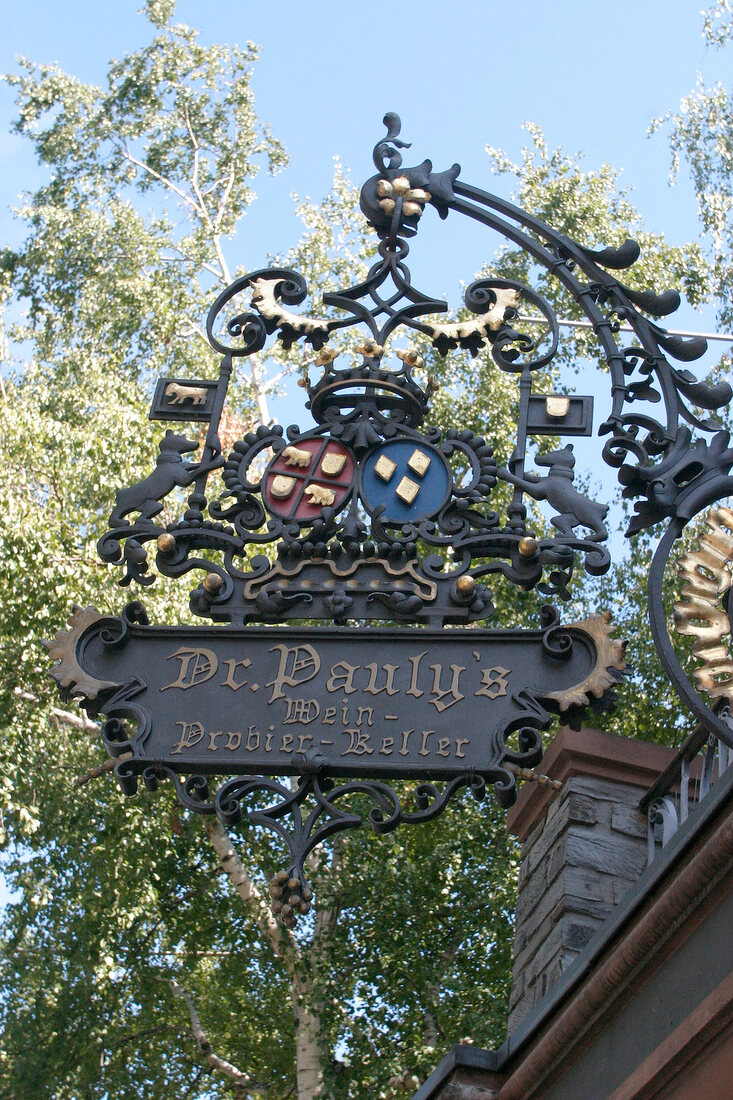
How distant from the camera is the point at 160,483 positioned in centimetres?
434

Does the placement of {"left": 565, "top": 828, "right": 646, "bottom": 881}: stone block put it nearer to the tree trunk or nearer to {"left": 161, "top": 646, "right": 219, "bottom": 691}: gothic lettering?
{"left": 161, "top": 646, "right": 219, "bottom": 691}: gothic lettering

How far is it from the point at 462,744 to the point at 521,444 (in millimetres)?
1050

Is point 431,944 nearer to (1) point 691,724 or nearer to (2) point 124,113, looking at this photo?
(1) point 691,724

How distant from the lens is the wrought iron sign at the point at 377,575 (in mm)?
3605

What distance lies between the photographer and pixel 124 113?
2038 cm

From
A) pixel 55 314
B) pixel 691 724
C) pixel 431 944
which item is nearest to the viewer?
pixel 431 944

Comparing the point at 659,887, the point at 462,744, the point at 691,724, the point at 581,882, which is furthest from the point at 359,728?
the point at 691,724

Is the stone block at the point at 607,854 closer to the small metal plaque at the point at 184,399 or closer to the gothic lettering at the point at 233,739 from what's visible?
the small metal plaque at the point at 184,399

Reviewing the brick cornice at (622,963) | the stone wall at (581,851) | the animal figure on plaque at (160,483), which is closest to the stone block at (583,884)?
the stone wall at (581,851)

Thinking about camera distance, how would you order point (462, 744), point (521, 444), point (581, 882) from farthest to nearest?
point (581, 882) → point (521, 444) → point (462, 744)

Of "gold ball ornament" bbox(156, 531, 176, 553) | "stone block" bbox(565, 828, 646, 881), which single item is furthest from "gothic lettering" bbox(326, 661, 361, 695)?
"stone block" bbox(565, 828, 646, 881)

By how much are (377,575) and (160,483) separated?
0.78 m

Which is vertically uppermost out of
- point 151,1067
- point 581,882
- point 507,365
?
point 151,1067

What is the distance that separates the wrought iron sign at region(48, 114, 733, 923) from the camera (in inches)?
142
